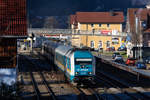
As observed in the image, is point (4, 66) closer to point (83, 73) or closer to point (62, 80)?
point (83, 73)

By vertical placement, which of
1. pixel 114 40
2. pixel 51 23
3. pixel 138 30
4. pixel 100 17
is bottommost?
pixel 114 40

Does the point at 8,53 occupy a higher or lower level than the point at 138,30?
lower

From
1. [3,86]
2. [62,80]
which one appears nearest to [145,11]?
[62,80]

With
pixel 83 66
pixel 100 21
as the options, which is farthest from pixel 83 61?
pixel 100 21

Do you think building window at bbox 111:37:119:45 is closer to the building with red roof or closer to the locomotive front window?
the building with red roof

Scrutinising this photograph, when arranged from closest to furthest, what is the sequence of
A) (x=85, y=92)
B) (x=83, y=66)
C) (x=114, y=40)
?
1. (x=85, y=92)
2. (x=83, y=66)
3. (x=114, y=40)

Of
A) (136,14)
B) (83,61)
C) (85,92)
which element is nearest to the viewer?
(85,92)

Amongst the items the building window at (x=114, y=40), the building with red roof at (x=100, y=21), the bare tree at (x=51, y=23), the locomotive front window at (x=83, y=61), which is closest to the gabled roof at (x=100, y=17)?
the building with red roof at (x=100, y=21)

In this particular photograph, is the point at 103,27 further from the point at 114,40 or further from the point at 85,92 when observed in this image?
the point at 85,92

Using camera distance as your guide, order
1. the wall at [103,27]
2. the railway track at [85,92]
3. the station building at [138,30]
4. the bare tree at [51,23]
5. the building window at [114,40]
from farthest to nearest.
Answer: the bare tree at [51,23], the wall at [103,27], the building window at [114,40], the station building at [138,30], the railway track at [85,92]

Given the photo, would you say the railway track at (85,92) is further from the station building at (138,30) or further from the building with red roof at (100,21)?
the building with red roof at (100,21)

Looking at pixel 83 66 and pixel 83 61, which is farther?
pixel 83 61

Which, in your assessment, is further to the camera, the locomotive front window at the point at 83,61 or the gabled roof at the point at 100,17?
the gabled roof at the point at 100,17

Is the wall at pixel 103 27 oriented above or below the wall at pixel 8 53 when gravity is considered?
above
